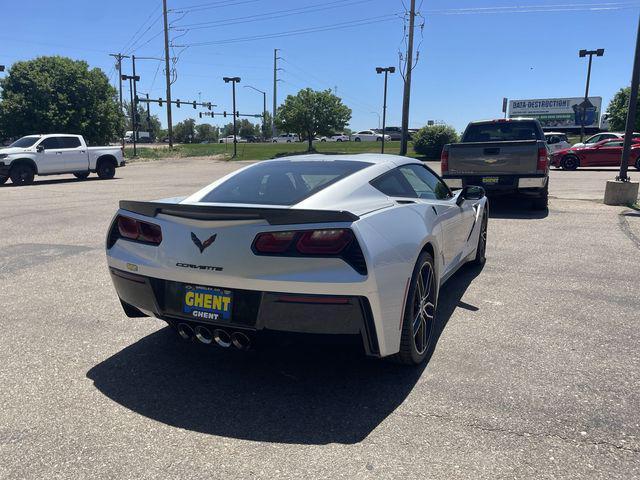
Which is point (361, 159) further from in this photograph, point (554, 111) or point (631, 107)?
point (554, 111)

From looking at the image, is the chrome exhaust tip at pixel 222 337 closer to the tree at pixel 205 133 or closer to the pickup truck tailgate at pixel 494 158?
the pickup truck tailgate at pixel 494 158

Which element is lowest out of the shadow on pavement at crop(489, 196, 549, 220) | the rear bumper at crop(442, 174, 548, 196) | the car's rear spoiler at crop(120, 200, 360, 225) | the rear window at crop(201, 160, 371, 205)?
the shadow on pavement at crop(489, 196, 549, 220)

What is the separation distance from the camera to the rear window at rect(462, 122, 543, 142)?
1219 cm

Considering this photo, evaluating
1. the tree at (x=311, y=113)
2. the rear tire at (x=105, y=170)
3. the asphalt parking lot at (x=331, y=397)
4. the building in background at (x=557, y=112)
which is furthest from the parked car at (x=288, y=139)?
the asphalt parking lot at (x=331, y=397)

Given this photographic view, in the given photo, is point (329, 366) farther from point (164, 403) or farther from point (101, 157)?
point (101, 157)

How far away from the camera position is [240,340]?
10.5 feet

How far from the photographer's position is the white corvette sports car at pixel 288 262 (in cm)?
293

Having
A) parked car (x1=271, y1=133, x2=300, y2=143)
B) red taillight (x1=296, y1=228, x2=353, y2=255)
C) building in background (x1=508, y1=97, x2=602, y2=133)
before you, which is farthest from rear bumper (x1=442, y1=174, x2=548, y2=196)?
parked car (x1=271, y1=133, x2=300, y2=143)

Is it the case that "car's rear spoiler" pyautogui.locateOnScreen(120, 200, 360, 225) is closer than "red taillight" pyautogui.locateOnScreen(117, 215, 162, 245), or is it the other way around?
"car's rear spoiler" pyautogui.locateOnScreen(120, 200, 360, 225)

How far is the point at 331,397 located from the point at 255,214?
1.21m

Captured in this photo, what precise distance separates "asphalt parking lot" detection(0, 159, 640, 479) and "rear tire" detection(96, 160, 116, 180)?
57.7 ft

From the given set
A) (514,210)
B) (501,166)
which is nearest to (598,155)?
(514,210)

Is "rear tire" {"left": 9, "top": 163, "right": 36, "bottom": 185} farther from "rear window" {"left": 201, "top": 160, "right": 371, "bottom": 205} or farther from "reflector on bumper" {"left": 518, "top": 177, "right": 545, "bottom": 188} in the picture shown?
"rear window" {"left": 201, "top": 160, "right": 371, "bottom": 205}

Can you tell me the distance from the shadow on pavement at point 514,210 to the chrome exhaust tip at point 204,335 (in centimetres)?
852
